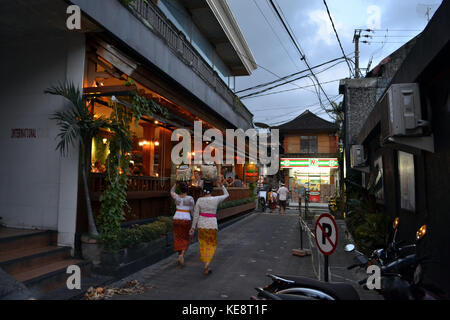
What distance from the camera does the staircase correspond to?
5040mm

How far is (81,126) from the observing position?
244 inches

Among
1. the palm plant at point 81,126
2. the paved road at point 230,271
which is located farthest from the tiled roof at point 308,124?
the palm plant at point 81,126

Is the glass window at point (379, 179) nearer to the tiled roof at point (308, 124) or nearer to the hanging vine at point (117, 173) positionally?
the hanging vine at point (117, 173)

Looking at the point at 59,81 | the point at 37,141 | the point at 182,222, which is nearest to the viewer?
the point at 59,81

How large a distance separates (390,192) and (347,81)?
26.2 ft

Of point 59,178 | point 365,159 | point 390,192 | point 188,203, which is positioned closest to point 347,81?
point 365,159

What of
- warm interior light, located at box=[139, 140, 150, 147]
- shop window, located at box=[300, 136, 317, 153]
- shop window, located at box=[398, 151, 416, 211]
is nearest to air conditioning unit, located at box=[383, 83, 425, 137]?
shop window, located at box=[398, 151, 416, 211]

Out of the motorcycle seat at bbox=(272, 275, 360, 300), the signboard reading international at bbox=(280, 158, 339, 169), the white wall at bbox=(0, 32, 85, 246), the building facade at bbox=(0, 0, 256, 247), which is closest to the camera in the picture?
the motorcycle seat at bbox=(272, 275, 360, 300)

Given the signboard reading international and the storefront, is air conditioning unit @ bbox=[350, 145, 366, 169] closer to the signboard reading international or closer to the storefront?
the storefront

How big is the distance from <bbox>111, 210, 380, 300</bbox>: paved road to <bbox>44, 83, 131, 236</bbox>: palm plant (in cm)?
174

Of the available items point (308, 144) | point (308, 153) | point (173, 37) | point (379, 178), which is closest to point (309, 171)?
point (308, 153)

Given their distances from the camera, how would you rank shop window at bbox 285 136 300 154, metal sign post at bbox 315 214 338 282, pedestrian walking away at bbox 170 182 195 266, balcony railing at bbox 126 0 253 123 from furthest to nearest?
shop window at bbox 285 136 300 154 → balcony railing at bbox 126 0 253 123 → pedestrian walking away at bbox 170 182 195 266 → metal sign post at bbox 315 214 338 282

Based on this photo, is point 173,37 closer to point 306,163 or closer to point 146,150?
point 146,150

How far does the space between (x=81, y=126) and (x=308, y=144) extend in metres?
32.7
